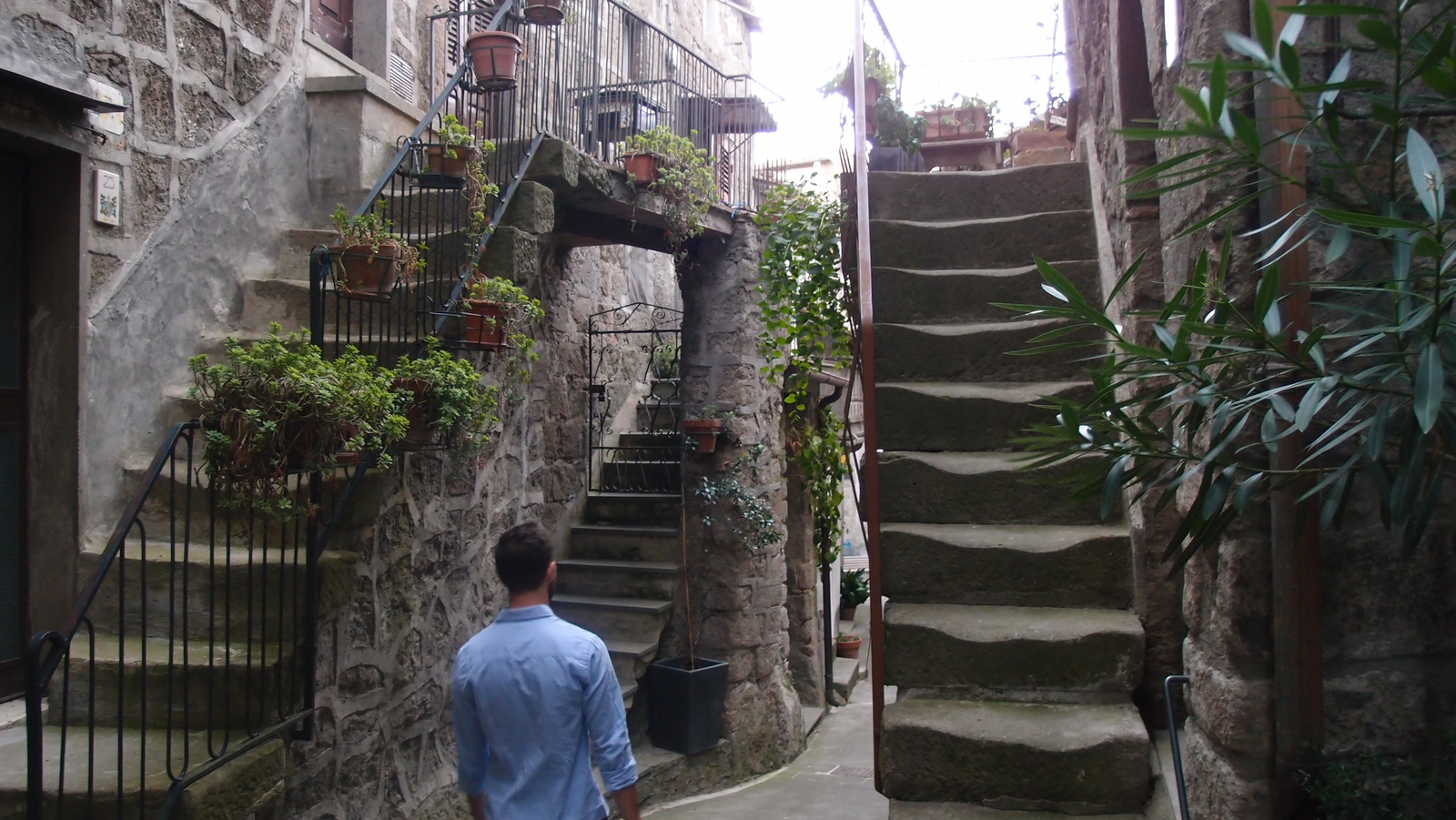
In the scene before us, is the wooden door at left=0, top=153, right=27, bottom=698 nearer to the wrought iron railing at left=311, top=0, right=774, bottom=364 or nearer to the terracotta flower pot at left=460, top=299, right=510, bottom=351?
the wrought iron railing at left=311, top=0, right=774, bottom=364

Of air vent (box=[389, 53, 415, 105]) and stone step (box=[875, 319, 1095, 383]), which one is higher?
air vent (box=[389, 53, 415, 105])

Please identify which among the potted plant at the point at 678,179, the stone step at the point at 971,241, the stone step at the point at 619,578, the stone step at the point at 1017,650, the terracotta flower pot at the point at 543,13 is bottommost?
the stone step at the point at 619,578

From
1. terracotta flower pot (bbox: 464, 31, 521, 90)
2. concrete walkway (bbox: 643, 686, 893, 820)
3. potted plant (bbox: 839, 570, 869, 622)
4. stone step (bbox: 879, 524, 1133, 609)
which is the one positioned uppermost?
terracotta flower pot (bbox: 464, 31, 521, 90)

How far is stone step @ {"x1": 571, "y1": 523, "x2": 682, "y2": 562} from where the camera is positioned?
688cm

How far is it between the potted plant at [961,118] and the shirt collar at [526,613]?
4.92m

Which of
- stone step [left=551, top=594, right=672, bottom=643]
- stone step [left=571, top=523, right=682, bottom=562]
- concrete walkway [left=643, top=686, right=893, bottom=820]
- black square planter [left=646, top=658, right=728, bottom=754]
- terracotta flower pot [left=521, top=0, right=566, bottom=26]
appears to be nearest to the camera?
terracotta flower pot [left=521, top=0, right=566, bottom=26]

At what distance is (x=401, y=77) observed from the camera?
5.56 metres

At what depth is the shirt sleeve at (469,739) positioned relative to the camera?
8.43 feet

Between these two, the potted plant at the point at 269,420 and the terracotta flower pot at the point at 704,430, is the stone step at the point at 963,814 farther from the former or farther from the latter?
the terracotta flower pot at the point at 704,430

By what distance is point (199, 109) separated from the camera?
13.3ft

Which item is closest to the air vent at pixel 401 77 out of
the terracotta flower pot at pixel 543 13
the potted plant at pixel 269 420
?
the terracotta flower pot at pixel 543 13

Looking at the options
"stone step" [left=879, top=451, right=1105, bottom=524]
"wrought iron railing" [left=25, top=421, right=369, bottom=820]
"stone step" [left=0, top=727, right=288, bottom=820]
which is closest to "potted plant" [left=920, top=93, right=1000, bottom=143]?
"stone step" [left=879, top=451, right=1105, bottom=524]

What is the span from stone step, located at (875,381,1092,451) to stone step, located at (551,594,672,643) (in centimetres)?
343

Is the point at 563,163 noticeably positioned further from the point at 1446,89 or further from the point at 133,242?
the point at 1446,89
